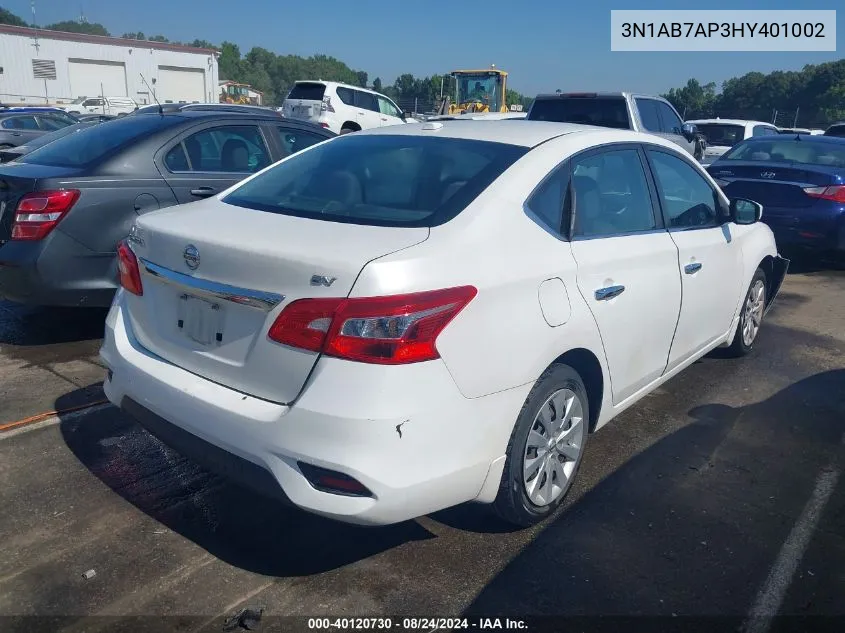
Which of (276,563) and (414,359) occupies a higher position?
(414,359)

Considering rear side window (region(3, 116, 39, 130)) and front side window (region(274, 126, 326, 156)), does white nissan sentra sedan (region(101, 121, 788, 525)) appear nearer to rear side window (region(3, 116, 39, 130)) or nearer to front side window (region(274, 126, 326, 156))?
front side window (region(274, 126, 326, 156))

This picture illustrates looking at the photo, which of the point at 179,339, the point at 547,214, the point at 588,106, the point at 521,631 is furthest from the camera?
the point at 588,106

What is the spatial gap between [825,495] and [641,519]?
98 cm

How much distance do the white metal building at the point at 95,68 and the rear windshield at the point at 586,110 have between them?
4052 cm

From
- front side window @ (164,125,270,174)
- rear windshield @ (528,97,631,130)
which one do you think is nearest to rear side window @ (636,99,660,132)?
rear windshield @ (528,97,631,130)

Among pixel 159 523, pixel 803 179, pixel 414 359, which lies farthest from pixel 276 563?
pixel 803 179

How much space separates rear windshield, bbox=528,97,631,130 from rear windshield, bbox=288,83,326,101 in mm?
9795

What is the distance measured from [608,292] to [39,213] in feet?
11.9

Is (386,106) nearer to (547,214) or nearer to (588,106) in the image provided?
(588,106)

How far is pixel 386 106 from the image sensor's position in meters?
21.5

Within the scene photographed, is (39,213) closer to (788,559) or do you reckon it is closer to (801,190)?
(788,559)

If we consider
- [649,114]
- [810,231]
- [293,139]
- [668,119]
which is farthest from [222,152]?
[668,119]

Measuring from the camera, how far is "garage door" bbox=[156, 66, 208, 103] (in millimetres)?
54188

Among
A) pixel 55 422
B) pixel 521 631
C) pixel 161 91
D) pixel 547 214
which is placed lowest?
pixel 521 631
